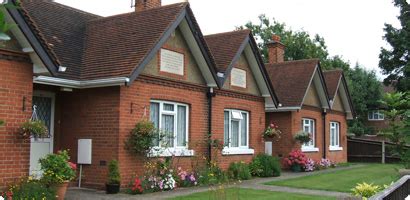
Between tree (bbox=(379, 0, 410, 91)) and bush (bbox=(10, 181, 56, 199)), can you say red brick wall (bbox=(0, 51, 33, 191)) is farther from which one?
tree (bbox=(379, 0, 410, 91))

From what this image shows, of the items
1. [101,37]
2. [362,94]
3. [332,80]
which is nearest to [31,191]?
[101,37]

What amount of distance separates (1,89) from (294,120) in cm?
1601

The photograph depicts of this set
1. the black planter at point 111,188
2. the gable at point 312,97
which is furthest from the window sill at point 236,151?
the gable at point 312,97

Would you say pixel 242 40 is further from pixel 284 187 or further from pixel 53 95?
A: pixel 53 95

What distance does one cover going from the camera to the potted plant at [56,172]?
33.9 feet

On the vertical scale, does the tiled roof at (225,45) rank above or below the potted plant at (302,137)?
above

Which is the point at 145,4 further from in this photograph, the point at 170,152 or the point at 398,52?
the point at 398,52

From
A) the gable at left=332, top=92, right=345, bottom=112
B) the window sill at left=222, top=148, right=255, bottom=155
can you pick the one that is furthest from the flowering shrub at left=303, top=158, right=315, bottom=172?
the gable at left=332, top=92, right=345, bottom=112

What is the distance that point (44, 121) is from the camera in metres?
13.7

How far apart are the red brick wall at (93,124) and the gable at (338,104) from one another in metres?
18.3

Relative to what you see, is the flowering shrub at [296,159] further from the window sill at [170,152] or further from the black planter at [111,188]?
the black planter at [111,188]

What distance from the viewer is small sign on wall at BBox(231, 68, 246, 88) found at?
18709 millimetres

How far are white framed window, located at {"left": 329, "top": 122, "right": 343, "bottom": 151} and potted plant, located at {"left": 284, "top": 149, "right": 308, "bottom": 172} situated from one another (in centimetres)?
603

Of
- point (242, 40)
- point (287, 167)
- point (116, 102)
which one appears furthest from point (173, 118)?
point (287, 167)
